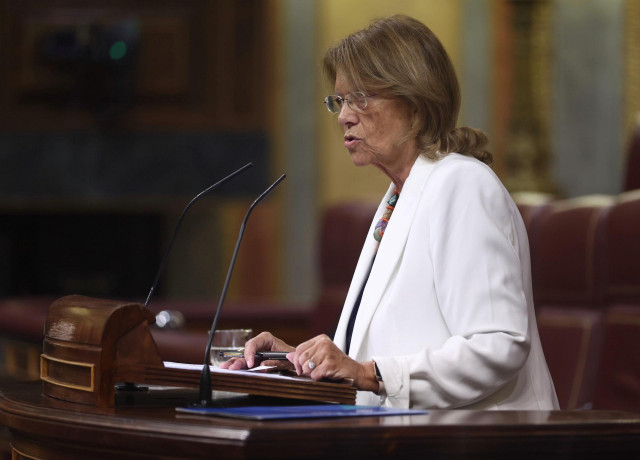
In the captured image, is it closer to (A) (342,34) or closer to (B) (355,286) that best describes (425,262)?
(B) (355,286)

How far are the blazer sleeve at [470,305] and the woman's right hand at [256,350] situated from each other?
0.24 metres

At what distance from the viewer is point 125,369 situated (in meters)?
1.47

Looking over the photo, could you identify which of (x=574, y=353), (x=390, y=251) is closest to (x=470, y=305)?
(x=390, y=251)

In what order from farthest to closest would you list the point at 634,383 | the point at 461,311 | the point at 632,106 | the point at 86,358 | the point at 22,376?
the point at 632,106, the point at 22,376, the point at 634,383, the point at 461,311, the point at 86,358

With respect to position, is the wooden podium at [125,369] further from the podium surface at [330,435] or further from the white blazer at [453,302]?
the white blazer at [453,302]

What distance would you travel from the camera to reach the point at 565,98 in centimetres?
630

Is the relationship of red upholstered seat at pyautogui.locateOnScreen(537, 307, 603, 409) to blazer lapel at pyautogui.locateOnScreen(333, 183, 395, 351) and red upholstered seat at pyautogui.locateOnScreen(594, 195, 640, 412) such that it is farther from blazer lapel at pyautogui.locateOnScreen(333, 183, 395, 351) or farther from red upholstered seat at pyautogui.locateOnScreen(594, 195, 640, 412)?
blazer lapel at pyautogui.locateOnScreen(333, 183, 395, 351)

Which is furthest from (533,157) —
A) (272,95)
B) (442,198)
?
(442,198)

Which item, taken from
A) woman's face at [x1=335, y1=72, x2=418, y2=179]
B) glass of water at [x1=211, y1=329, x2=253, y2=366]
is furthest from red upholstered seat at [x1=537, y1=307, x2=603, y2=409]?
glass of water at [x1=211, y1=329, x2=253, y2=366]

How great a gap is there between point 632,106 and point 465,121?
0.99m

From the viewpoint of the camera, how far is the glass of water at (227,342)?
6.14 ft

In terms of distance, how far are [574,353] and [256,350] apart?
4.82ft

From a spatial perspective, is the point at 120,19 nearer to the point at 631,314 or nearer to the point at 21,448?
the point at 631,314

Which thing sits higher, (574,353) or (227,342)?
(227,342)
